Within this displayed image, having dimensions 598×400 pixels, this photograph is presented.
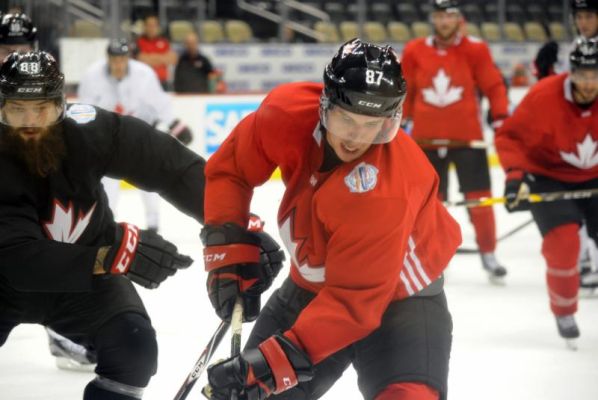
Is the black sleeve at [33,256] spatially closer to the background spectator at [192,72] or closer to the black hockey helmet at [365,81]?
the black hockey helmet at [365,81]

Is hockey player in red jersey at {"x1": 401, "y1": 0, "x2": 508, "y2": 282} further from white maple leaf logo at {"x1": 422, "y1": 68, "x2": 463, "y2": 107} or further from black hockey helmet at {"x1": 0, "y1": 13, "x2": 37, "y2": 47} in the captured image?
black hockey helmet at {"x1": 0, "y1": 13, "x2": 37, "y2": 47}

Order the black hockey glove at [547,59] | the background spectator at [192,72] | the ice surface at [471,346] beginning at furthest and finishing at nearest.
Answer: the background spectator at [192,72] < the black hockey glove at [547,59] < the ice surface at [471,346]

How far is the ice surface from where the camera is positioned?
340 centimetres

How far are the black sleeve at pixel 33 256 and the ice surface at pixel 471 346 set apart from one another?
0.96 m

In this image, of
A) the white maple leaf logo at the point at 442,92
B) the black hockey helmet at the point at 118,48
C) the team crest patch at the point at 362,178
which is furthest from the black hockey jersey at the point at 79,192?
the black hockey helmet at the point at 118,48

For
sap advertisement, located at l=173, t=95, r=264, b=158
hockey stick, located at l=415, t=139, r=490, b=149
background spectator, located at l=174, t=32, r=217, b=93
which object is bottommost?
sap advertisement, located at l=173, t=95, r=264, b=158

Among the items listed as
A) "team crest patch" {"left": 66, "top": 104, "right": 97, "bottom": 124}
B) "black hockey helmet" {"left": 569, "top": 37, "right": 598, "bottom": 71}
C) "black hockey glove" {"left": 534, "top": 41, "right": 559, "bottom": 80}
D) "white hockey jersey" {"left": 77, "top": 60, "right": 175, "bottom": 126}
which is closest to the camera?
"team crest patch" {"left": 66, "top": 104, "right": 97, "bottom": 124}

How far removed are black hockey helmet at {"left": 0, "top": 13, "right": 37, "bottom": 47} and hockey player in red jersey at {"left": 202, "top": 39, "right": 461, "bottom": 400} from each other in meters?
1.97

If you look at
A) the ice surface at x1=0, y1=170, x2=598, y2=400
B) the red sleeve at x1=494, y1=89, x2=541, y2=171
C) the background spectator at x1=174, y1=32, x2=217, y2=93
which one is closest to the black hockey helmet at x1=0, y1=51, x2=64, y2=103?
the ice surface at x1=0, y1=170, x2=598, y2=400

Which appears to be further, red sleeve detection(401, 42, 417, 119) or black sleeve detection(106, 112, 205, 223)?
red sleeve detection(401, 42, 417, 119)

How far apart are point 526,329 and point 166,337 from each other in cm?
137

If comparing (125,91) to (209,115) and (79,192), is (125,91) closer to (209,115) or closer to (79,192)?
(209,115)

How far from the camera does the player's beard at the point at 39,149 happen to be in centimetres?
244

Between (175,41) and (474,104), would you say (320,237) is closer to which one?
(474,104)
